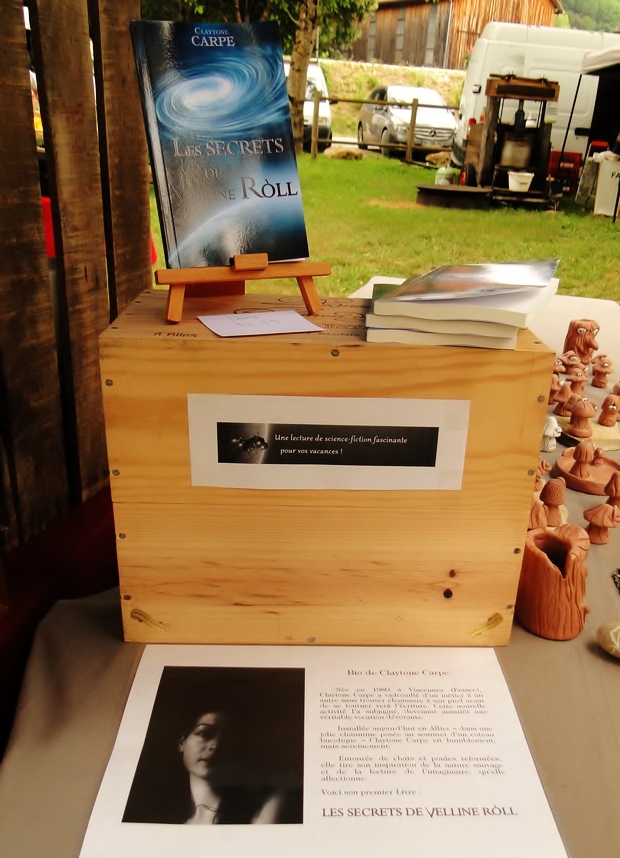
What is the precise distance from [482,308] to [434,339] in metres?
0.06

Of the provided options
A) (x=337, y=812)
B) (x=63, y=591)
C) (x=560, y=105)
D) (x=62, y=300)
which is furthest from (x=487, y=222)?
(x=337, y=812)

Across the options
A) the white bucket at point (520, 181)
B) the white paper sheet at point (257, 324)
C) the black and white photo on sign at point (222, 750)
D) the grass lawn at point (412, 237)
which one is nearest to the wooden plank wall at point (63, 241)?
the white paper sheet at point (257, 324)

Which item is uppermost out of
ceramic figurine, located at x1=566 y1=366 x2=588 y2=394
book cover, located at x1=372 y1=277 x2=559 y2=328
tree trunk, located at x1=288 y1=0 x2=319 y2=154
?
tree trunk, located at x1=288 y1=0 x2=319 y2=154

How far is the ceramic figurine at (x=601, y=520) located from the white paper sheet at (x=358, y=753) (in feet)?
1.02

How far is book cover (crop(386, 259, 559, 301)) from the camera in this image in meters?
0.72

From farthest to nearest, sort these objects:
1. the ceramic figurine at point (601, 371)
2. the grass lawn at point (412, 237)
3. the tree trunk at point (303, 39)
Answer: the grass lawn at point (412, 237), the tree trunk at point (303, 39), the ceramic figurine at point (601, 371)

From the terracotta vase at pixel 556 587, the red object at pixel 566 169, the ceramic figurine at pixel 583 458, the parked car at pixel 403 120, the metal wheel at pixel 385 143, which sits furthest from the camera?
the red object at pixel 566 169

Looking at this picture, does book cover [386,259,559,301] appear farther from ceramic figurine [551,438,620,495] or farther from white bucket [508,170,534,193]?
white bucket [508,170,534,193]

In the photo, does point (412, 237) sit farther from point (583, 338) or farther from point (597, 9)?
point (583, 338)

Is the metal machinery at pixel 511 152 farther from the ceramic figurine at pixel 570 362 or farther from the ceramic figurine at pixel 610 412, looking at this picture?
the ceramic figurine at pixel 610 412

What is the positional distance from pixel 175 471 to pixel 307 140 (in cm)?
270

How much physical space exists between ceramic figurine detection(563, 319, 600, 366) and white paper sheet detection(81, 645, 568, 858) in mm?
1124

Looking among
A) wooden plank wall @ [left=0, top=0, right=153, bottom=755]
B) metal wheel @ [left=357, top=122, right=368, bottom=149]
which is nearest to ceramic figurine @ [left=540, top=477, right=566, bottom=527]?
wooden plank wall @ [left=0, top=0, right=153, bottom=755]

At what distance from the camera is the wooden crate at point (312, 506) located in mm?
717
